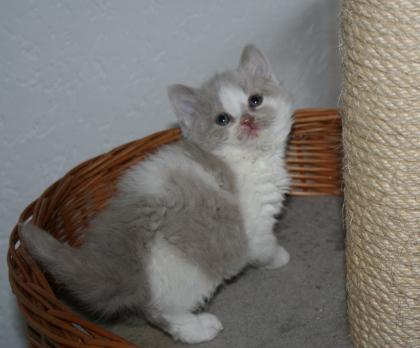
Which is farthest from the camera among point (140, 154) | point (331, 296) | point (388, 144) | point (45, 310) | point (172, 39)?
point (172, 39)

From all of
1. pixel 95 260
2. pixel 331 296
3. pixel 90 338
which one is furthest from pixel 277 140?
pixel 90 338

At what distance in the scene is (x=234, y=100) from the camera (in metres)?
1.58

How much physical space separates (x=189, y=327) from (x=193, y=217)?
313 mm

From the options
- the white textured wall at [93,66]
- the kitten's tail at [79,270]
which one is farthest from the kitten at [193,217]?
the white textured wall at [93,66]

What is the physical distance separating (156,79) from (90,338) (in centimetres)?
124

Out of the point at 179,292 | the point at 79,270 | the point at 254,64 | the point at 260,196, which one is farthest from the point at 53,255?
the point at 254,64

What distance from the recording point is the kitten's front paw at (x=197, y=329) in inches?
56.8

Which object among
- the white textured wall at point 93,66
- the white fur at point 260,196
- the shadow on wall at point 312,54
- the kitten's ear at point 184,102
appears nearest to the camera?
the white fur at point 260,196

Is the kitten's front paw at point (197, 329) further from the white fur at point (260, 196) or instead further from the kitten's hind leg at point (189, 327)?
the white fur at point (260, 196)

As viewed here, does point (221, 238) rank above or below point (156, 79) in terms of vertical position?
below

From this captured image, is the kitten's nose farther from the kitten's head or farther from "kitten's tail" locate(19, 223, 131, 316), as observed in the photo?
"kitten's tail" locate(19, 223, 131, 316)

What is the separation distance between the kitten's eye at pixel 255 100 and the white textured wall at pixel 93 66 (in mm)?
640

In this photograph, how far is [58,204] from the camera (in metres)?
1.64

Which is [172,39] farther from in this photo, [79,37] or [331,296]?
[331,296]
